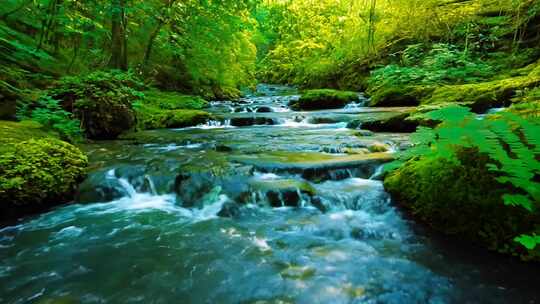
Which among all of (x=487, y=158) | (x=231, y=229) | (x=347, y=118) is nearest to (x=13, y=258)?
(x=231, y=229)

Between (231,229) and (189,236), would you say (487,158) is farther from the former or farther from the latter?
(189,236)

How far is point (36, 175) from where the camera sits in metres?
4.08

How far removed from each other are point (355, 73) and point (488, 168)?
1650cm

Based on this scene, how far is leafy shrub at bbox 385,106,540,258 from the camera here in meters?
2.56

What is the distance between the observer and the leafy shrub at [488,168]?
2.56 meters

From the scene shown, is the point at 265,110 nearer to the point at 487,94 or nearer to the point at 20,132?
the point at 487,94

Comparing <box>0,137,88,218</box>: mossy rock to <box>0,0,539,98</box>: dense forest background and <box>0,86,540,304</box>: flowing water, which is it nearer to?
<box>0,86,540,304</box>: flowing water

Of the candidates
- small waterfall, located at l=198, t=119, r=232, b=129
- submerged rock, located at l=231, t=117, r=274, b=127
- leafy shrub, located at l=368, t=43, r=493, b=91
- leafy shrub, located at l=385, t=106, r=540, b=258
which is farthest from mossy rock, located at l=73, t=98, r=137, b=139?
leafy shrub, located at l=368, t=43, r=493, b=91

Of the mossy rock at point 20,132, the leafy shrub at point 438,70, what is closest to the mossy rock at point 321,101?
the leafy shrub at point 438,70

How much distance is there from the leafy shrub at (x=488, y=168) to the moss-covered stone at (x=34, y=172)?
3.77 meters

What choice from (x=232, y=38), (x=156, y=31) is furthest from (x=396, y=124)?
(x=232, y=38)

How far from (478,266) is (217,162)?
369 cm

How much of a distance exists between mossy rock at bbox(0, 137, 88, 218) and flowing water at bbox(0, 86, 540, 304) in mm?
173

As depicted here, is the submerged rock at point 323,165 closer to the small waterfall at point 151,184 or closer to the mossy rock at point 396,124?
the small waterfall at point 151,184
